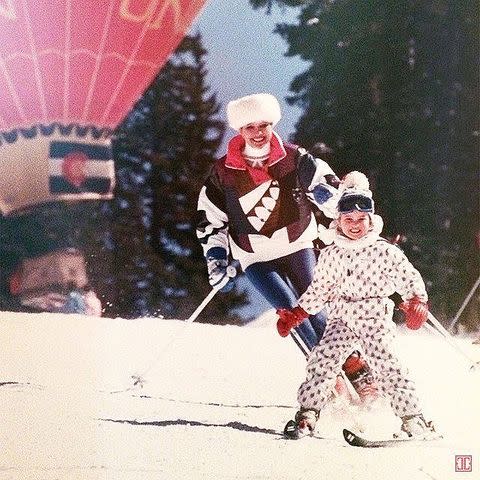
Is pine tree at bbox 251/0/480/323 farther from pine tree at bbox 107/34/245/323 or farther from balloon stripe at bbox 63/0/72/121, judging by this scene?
balloon stripe at bbox 63/0/72/121

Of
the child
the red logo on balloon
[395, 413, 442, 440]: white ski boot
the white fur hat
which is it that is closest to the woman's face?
the white fur hat

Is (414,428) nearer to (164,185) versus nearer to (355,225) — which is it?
(355,225)

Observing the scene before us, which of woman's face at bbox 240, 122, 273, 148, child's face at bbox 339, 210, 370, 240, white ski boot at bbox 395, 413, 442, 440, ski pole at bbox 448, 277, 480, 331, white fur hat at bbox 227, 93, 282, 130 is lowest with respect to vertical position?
white ski boot at bbox 395, 413, 442, 440

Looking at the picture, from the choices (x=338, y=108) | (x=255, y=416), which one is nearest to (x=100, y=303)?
(x=255, y=416)

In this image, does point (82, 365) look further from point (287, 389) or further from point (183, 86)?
point (183, 86)

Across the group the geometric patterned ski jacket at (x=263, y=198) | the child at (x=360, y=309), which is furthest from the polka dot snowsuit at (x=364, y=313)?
the geometric patterned ski jacket at (x=263, y=198)

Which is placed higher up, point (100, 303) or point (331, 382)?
point (100, 303)
